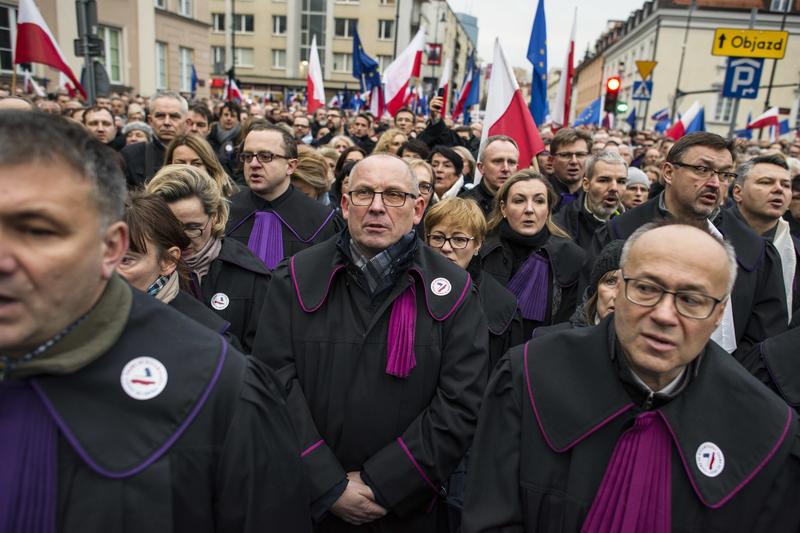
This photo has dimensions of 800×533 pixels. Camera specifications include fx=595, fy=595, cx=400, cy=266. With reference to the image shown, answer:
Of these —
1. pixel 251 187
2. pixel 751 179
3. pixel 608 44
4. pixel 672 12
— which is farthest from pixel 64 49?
pixel 608 44

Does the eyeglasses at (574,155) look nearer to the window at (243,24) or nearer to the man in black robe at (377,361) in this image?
the man in black robe at (377,361)

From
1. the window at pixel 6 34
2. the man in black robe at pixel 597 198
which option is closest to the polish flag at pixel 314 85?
the man in black robe at pixel 597 198

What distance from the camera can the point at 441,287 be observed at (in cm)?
271

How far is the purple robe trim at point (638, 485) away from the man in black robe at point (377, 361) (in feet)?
2.56

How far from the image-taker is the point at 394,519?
264cm

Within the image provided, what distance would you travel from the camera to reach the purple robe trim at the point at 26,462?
4.47 ft

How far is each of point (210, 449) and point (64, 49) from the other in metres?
24.6

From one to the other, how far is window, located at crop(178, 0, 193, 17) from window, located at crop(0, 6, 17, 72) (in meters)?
10.5

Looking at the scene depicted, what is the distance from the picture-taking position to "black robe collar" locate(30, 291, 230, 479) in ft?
4.64

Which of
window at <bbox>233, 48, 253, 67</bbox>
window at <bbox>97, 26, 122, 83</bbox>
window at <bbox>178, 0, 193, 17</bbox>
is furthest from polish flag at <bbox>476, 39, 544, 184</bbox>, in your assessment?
window at <bbox>233, 48, 253, 67</bbox>

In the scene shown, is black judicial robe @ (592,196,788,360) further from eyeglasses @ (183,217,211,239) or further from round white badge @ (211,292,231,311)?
eyeglasses @ (183,217,211,239)

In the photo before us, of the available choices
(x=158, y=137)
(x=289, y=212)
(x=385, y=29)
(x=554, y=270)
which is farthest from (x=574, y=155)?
(x=385, y=29)

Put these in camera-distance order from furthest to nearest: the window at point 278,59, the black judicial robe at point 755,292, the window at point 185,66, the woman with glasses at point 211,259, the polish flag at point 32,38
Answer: the window at point 278,59, the window at point 185,66, the polish flag at point 32,38, the black judicial robe at point 755,292, the woman with glasses at point 211,259

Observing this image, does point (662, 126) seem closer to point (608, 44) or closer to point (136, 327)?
point (136, 327)
